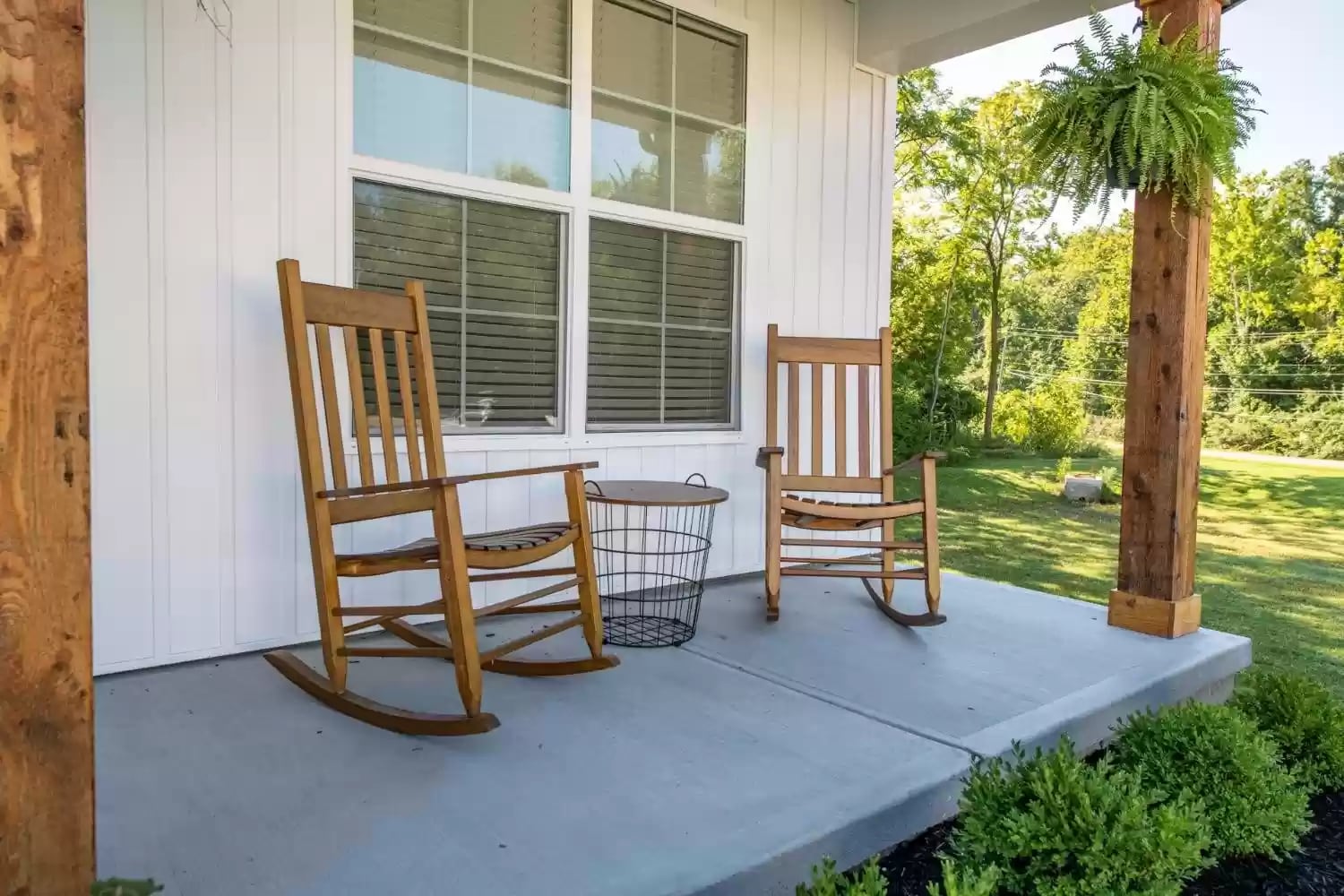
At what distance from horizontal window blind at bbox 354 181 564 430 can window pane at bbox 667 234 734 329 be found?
1.69 feet

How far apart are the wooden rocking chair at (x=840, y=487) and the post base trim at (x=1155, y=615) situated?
613mm

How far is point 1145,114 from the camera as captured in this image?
8.10ft

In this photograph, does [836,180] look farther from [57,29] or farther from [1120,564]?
[57,29]

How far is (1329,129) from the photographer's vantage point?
32.1ft

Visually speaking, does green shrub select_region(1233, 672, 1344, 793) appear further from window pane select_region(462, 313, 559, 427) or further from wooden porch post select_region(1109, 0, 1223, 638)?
window pane select_region(462, 313, 559, 427)

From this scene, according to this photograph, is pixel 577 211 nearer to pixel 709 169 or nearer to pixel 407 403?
pixel 709 169

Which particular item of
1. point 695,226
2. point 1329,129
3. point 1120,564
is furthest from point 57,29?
point 1329,129

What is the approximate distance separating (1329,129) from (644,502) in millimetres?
10921

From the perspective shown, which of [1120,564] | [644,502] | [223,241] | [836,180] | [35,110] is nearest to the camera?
[35,110]

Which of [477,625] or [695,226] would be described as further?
[695,226]

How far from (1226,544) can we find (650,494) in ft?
17.2

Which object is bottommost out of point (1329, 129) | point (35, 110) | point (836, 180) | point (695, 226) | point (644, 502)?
point (644, 502)

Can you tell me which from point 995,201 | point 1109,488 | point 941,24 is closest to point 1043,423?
point 1109,488

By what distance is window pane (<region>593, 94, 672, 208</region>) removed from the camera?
3.08m
